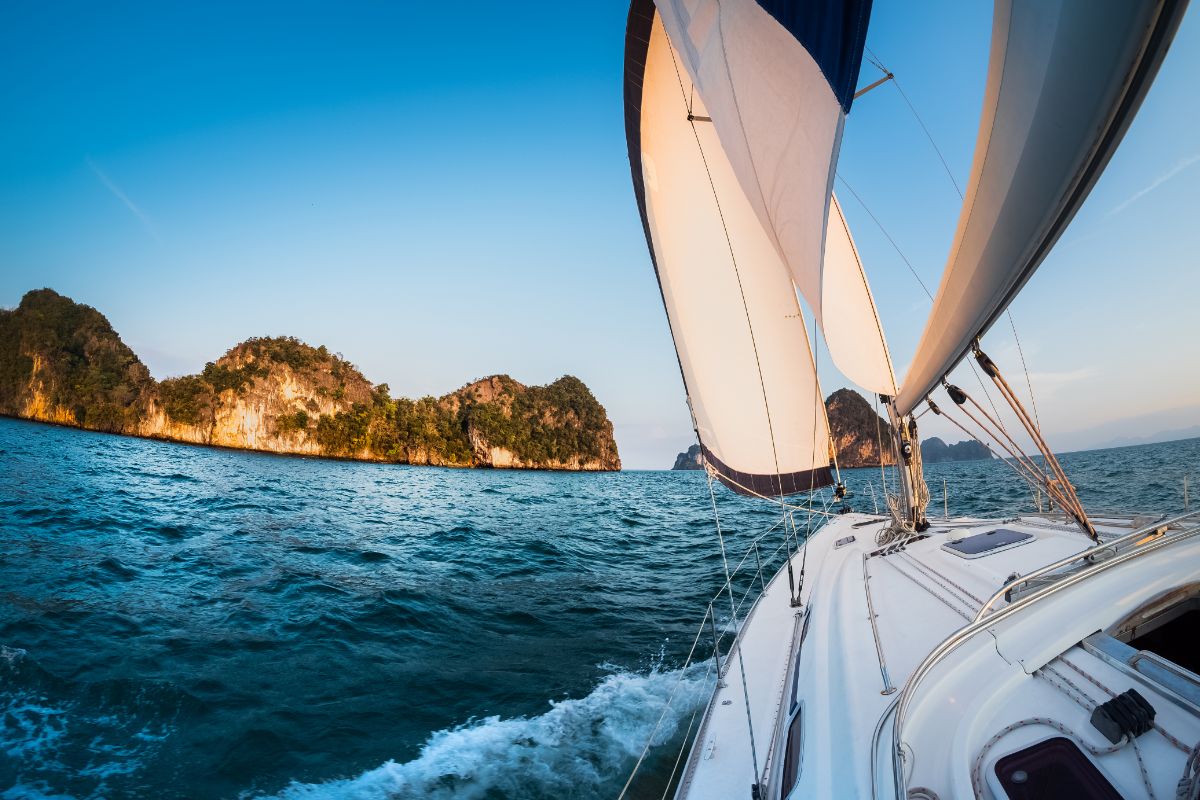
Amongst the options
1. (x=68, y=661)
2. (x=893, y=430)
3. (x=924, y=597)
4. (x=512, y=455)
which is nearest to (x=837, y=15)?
(x=924, y=597)

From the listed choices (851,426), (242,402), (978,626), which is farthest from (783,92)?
(851,426)

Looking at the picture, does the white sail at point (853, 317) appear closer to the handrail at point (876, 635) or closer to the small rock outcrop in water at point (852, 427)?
the handrail at point (876, 635)

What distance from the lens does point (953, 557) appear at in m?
3.28

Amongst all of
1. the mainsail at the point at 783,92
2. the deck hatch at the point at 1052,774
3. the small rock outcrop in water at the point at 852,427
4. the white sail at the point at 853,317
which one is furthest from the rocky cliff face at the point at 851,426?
the deck hatch at the point at 1052,774

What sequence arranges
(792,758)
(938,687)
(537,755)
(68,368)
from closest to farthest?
(938,687), (792,758), (537,755), (68,368)

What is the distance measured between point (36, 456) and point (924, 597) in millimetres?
28524

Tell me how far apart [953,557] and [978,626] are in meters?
1.77

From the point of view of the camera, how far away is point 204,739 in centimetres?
290

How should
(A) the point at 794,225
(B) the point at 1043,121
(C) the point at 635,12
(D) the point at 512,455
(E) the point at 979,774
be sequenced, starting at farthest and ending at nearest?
1. (D) the point at 512,455
2. (C) the point at 635,12
3. (A) the point at 794,225
4. (E) the point at 979,774
5. (B) the point at 1043,121

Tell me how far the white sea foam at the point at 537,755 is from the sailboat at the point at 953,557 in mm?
437

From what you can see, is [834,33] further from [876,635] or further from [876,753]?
[876,635]

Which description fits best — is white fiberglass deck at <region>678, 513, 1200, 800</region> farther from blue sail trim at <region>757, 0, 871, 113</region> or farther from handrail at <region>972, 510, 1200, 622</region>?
blue sail trim at <region>757, 0, 871, 113</region>

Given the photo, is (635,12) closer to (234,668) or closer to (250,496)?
(234,668)

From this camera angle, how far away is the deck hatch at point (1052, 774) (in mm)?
1276
